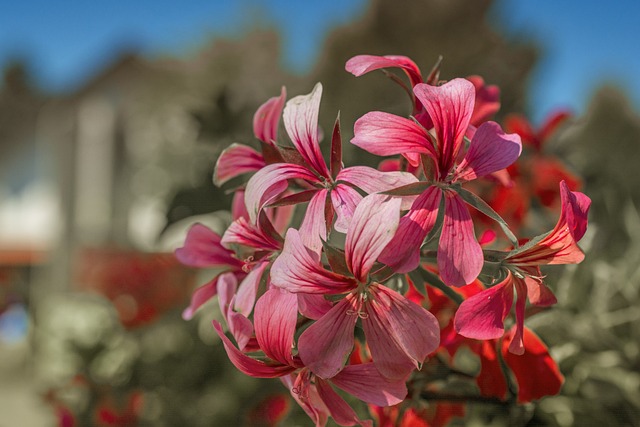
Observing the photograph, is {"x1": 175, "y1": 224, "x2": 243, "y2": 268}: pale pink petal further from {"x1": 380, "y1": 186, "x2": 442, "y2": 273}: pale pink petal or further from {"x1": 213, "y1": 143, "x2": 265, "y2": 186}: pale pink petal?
{"x1": 380, "y1": 186, "x2": 442, "y2": 273}: pale pink petal

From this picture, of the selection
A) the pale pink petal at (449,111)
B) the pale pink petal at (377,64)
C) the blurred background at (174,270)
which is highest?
the pale pink petal at (377,64)

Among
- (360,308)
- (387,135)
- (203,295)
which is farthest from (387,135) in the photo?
(203,295)

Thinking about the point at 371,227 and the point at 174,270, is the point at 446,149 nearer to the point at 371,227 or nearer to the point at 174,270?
the point at 371,227

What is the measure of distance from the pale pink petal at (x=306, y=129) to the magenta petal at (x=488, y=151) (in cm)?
9

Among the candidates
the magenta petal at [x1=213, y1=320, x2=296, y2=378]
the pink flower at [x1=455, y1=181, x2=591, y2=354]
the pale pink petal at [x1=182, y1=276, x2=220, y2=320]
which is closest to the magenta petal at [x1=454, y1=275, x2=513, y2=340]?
the pink flower at [x1=455, y1=181, x2=591, y2=354]

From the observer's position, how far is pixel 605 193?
107cm

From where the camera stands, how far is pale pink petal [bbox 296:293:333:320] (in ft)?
1.33

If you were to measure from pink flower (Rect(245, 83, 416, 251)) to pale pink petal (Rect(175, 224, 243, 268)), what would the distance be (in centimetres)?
10

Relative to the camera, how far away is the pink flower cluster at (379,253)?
0.38 meters

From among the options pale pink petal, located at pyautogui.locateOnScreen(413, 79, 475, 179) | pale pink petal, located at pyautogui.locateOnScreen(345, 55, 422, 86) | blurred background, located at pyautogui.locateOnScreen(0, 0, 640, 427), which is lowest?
blurred background, located at pyautogui.locateOnScreen(0, 0, 640, 427)

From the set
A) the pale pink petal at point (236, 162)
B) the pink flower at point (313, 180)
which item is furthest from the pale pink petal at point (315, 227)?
the pale pink petal at point (236, 162)

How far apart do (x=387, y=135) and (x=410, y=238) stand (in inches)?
2.7

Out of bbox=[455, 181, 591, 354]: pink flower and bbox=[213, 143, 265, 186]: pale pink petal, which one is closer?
bbox=[455, 181, 591, 354]: pink flower

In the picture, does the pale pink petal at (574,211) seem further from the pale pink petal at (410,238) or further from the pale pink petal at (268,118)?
the pale pink petal at (268,118)
